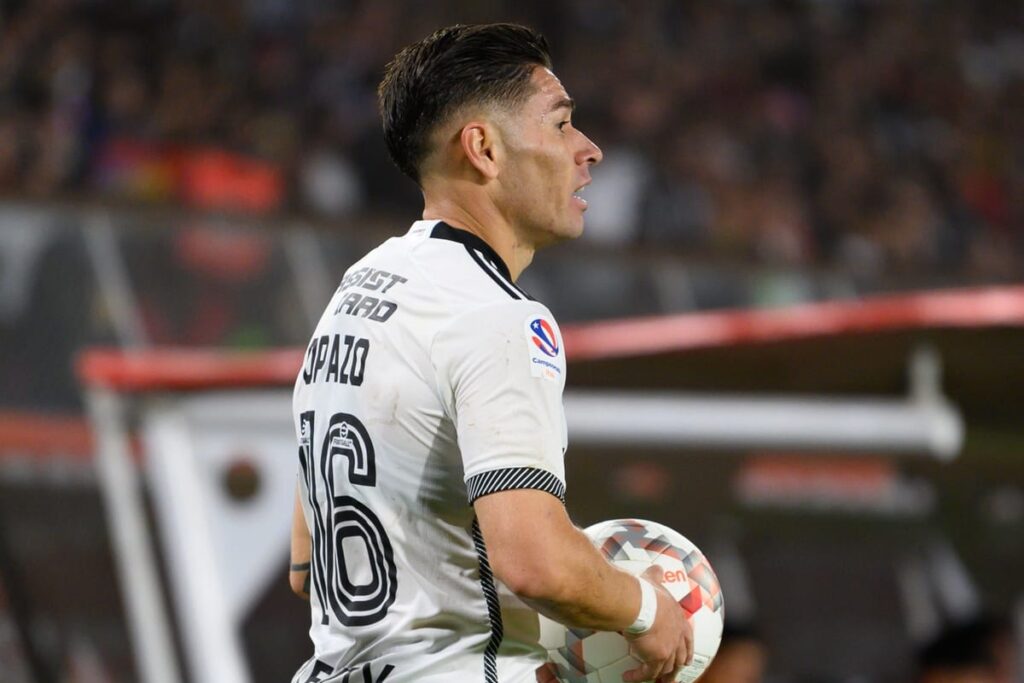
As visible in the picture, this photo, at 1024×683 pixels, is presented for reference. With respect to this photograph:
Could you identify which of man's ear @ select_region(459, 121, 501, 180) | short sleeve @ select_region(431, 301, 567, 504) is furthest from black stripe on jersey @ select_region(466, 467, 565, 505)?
man's ear @ select_region(459, 121, 501, 180)

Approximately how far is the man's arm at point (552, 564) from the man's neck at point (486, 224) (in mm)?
423

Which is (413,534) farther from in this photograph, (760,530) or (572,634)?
(760,530)

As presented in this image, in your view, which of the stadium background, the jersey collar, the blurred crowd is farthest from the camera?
the blurred crowd

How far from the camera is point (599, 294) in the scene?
27.8 ft

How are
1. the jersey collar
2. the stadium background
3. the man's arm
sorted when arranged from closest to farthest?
the man's arm → the jersey collar → the stadium background

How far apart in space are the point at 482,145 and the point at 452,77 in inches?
4.1

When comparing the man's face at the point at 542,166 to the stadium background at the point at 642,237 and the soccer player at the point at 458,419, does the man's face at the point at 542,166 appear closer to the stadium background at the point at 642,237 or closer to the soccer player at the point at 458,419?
the soccer player at the point at 458,419

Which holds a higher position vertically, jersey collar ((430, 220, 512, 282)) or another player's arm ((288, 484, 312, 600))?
jersey collar ((430, 220, 512, 282))

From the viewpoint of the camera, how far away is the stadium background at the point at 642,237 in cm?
657

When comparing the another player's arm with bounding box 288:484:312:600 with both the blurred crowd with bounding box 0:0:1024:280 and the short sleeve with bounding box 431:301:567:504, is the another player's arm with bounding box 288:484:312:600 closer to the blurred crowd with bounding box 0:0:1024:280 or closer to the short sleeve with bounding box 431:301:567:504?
the short sleeve with bounding box 431:301:567:504

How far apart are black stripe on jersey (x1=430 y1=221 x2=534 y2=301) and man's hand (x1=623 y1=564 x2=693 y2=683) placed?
0.45 m

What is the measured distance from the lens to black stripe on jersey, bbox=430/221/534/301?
226 centimetres

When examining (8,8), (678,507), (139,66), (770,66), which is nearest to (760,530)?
(678,507)

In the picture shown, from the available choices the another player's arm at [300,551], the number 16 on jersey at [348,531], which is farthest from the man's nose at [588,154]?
the another player's arm at [300,551]
